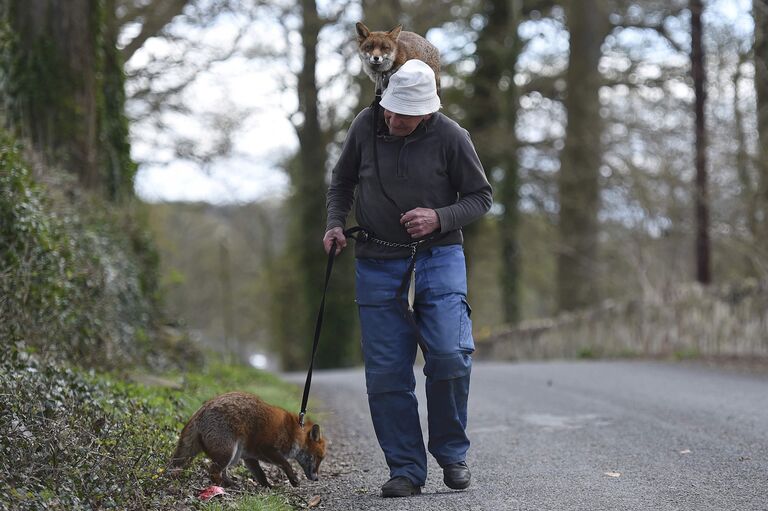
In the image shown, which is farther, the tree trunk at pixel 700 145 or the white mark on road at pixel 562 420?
the tree trunk at pixel 700 145

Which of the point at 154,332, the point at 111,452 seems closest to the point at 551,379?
the point at 154,332

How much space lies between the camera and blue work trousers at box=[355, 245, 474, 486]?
5.71 m

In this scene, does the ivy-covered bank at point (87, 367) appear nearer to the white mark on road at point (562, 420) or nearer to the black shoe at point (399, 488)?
the black shoe at point (399, 488)

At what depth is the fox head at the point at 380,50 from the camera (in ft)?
20.2

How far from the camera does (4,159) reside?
8641 mm

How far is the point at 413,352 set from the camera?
5.92 metres

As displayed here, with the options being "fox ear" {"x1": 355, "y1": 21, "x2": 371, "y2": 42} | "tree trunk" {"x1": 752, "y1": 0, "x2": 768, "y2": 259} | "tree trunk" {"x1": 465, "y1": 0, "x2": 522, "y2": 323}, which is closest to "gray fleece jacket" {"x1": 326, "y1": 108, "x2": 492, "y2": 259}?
"fox ear" {"x1": 355, "y1": 21, "x2": 371, "y2": 42}

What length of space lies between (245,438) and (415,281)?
1.32 metres

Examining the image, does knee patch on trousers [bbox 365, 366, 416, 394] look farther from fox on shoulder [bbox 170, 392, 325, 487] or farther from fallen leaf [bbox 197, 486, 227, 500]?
fallen leaf [bbox 197, 486, 227, 500]

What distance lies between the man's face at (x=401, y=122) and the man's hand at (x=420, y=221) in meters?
0.47

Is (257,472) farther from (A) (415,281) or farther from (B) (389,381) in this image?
(A) (415,281)

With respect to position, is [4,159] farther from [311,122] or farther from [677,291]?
[311,122]

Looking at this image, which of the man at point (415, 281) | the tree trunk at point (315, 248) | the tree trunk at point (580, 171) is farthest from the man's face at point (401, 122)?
the tree trunk at point (315, 248)

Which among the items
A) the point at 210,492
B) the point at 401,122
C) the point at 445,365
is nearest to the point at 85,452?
the point at 210,492
